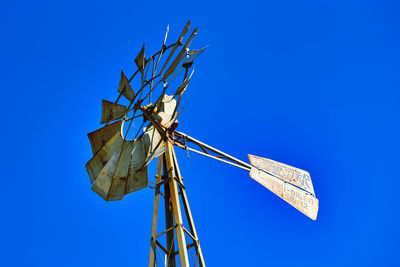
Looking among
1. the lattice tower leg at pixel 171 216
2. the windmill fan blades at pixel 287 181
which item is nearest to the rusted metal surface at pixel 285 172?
the windmill fan blades at pixel 287 181

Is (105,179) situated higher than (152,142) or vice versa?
(152,142)

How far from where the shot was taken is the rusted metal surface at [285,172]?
7.60 m

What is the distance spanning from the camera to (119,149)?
712 cm

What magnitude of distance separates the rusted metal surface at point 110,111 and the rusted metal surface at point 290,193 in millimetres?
3279

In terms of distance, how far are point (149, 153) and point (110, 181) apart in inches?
38.0

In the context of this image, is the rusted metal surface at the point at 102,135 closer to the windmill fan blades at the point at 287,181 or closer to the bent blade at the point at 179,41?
the bent blade at the point at 179,41

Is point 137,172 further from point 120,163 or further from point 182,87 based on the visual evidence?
point 182,87

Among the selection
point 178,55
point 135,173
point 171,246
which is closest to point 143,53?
point 178,55

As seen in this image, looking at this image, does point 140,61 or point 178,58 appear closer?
point 178,58

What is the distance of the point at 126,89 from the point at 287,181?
4.19 meters

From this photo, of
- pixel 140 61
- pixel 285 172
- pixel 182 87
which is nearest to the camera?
pixel 182 87

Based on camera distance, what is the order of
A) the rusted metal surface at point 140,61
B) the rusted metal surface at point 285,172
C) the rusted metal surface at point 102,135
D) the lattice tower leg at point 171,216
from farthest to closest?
the rusted metal surface at point 285,172, the rusted metal surface at point 140,61, the rusted metal surface at point 102,135, the lattice tower leg at point 171,216

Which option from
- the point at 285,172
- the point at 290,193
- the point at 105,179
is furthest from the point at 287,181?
the point at 105,179

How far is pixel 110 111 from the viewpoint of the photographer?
713cm
